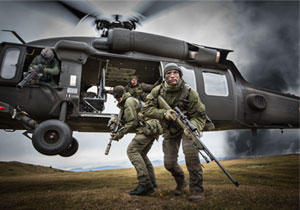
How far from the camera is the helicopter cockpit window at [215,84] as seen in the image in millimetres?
4629

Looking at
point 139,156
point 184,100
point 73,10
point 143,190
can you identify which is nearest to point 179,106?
point 184,100

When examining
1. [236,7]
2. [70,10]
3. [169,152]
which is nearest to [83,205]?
[169,152]

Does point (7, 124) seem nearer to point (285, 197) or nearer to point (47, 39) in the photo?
point (47, 39)

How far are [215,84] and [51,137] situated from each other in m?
3.61

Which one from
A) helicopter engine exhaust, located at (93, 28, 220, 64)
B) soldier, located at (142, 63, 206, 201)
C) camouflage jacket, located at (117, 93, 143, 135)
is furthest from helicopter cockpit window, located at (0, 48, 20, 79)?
soldier, located at (142, 63, 206, 201)

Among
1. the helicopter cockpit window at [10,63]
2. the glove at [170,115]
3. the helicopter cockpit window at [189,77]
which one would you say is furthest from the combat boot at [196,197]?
the helicopter cockpit window at [10,63]

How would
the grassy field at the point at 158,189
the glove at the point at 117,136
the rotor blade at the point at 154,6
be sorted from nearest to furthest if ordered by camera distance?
the grassy field at the point at 158,189 < the glove at the point at 117,136 < the rotor blade at the point at 154,6

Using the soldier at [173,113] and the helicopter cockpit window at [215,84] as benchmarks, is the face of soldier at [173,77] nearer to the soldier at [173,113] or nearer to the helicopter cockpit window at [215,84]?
the soldier at [173,113]

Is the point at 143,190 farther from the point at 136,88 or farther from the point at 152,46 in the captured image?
the point at 152,46

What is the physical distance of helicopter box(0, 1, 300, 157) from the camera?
362 cm

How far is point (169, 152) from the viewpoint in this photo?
9.28ft

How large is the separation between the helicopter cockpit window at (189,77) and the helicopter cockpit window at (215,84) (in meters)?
0.31

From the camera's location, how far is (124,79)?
5.81 metres

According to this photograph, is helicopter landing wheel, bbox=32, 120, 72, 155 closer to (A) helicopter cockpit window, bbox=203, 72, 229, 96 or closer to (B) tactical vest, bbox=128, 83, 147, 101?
(B) tactical vest, bbox=128, 83, 147, 101
